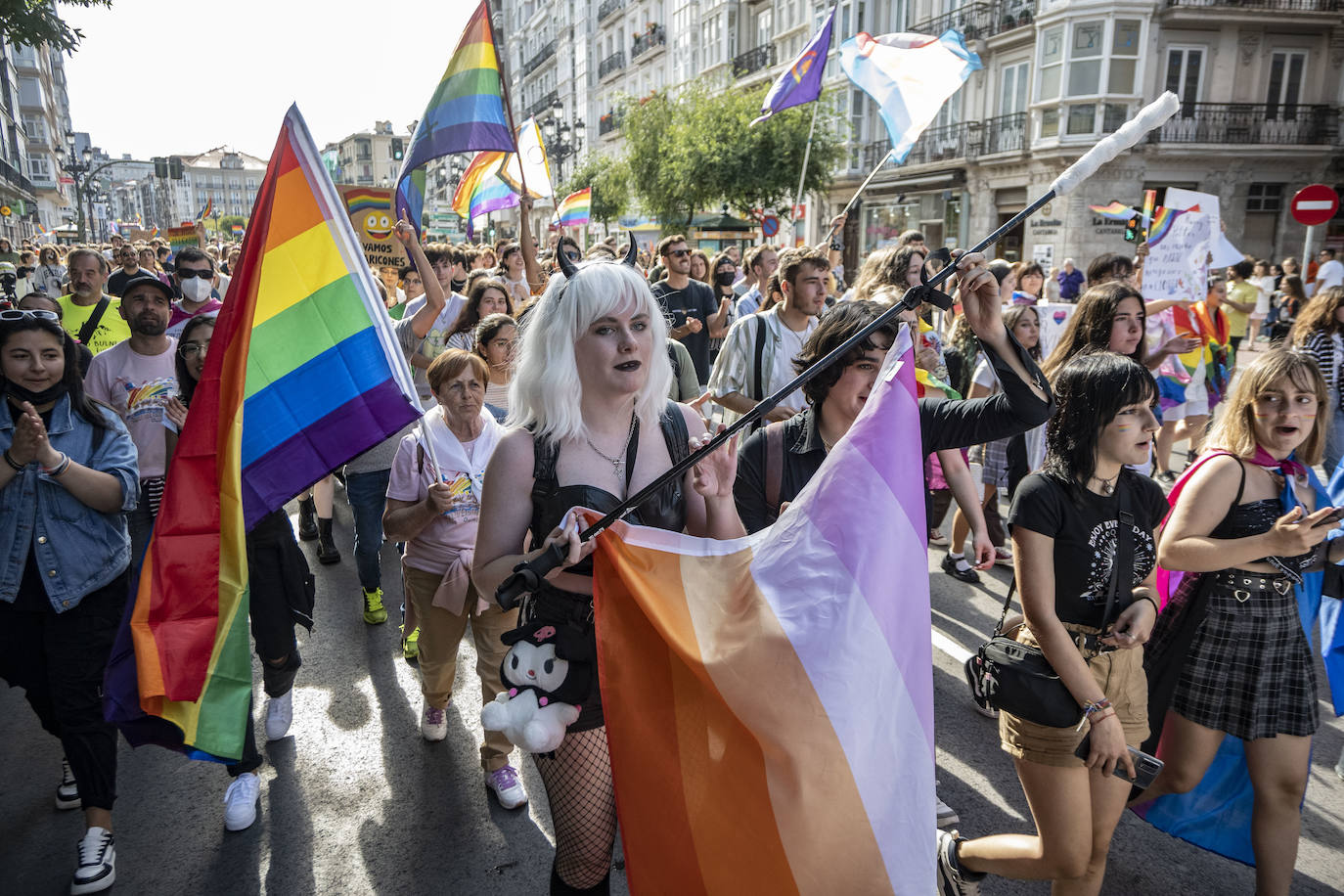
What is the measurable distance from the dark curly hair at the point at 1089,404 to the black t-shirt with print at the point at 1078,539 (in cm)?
6

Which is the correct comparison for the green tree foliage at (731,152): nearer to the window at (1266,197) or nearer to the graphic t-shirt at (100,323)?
the window at (1266,197)

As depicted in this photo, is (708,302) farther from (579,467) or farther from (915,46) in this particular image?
(579,467)

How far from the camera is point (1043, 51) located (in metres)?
25.1

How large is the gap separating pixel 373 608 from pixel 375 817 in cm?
196

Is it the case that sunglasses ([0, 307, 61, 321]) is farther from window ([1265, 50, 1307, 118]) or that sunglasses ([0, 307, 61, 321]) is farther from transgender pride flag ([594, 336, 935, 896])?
window ([1265, 50, 1307, 118])

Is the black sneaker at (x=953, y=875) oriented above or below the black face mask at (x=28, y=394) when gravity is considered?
below

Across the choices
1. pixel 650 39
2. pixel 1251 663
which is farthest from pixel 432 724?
pixel 650 39

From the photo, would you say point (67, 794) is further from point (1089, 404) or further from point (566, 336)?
point (1089, 404)

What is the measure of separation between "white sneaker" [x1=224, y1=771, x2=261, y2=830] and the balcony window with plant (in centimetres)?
2645

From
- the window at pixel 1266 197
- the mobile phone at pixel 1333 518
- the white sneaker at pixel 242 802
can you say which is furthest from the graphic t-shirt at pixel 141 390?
the window at pixel 1266 197

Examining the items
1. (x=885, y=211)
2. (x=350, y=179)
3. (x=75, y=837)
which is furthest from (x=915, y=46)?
(x=350, y=179)

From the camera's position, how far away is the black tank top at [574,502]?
229cm

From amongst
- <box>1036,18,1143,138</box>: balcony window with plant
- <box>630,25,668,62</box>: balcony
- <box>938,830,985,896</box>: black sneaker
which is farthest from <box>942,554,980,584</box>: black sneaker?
<box>630,25,668,62</box>: balcony

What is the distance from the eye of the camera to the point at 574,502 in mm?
2289
